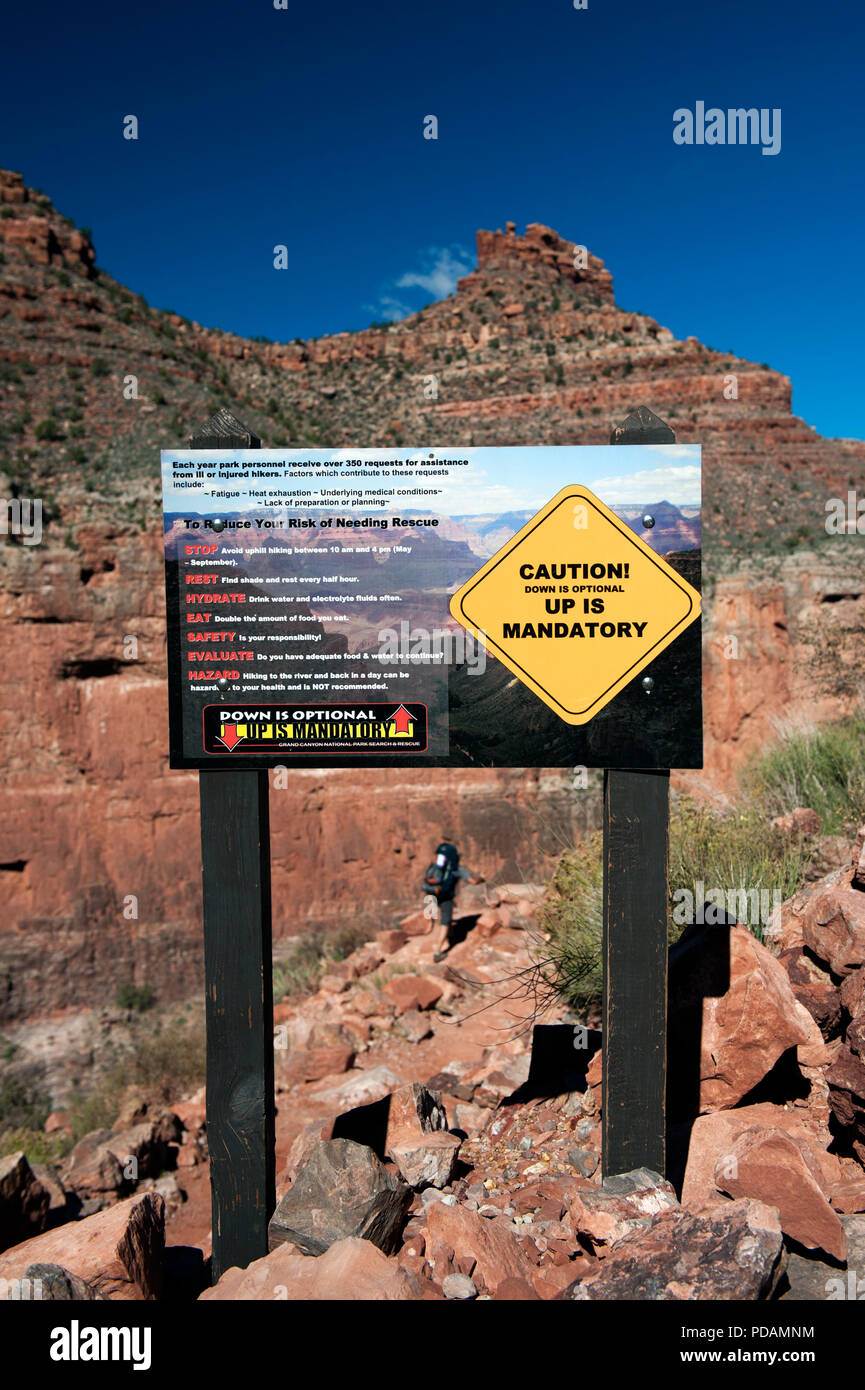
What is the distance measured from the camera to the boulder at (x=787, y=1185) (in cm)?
288

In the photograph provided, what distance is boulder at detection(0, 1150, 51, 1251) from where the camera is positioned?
496 cm

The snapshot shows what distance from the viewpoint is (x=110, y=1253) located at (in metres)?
3.35

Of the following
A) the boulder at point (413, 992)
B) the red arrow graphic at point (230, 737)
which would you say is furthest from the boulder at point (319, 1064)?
the red arrow graphic at point (230, 737)

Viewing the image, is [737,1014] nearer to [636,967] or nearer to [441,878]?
[636,967]

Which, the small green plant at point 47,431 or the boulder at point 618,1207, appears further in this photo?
the small green plant at point 47,431

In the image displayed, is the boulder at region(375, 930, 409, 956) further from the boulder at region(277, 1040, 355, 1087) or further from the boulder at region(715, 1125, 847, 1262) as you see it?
the boulder at region(715, 1125, 847, 1262)

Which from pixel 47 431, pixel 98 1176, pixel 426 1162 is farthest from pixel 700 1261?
pixel 47 431

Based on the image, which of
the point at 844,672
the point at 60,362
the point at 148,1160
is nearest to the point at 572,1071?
the point at 148,1160

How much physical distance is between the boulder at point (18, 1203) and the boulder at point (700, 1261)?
397 cm

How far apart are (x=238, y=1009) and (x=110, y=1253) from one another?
113 cm

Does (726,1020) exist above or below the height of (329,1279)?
above

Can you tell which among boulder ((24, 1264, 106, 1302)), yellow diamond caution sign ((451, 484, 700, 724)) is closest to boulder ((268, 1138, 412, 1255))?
boulder ((24, 1264, 106, 1302))

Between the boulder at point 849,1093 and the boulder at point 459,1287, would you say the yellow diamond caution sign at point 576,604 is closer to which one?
the boulder at point 849,1093

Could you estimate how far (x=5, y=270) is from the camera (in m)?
25.7
